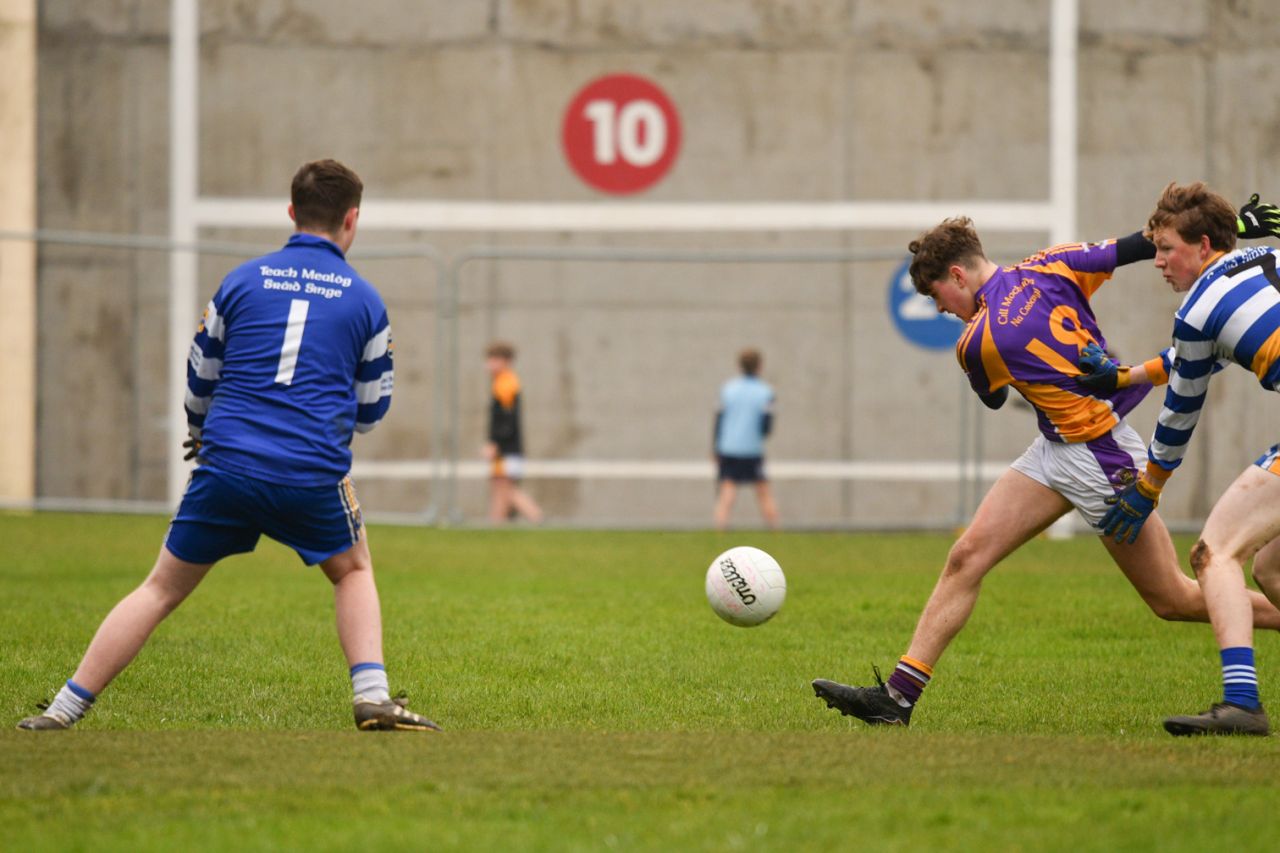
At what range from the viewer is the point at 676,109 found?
2095cm

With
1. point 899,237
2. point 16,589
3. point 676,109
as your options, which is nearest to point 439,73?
point 676,109

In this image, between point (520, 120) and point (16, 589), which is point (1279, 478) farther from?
point (520, 120)

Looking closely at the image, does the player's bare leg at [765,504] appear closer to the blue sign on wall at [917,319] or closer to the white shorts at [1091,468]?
the blue sign on wall at [917,319]

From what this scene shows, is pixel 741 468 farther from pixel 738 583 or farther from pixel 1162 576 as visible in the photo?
pixel 1162 576

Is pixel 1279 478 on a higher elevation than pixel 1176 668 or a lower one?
higher

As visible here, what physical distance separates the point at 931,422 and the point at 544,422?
14.5 feet

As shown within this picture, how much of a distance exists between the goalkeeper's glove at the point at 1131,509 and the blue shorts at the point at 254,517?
286 cm

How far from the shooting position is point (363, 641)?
6.39 m

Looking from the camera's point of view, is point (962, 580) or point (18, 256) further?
A: point (18, 256)

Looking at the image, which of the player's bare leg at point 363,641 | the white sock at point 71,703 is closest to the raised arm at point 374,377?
the player's bare leg at point 363,641

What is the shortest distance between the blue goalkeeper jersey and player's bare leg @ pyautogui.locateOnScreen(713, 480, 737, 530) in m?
12.6

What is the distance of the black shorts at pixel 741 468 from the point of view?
18859 millimetres

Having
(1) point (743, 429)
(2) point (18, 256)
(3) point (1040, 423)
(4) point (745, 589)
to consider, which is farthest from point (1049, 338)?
(2) point (18, 256)

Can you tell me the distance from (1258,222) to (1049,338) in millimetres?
898
